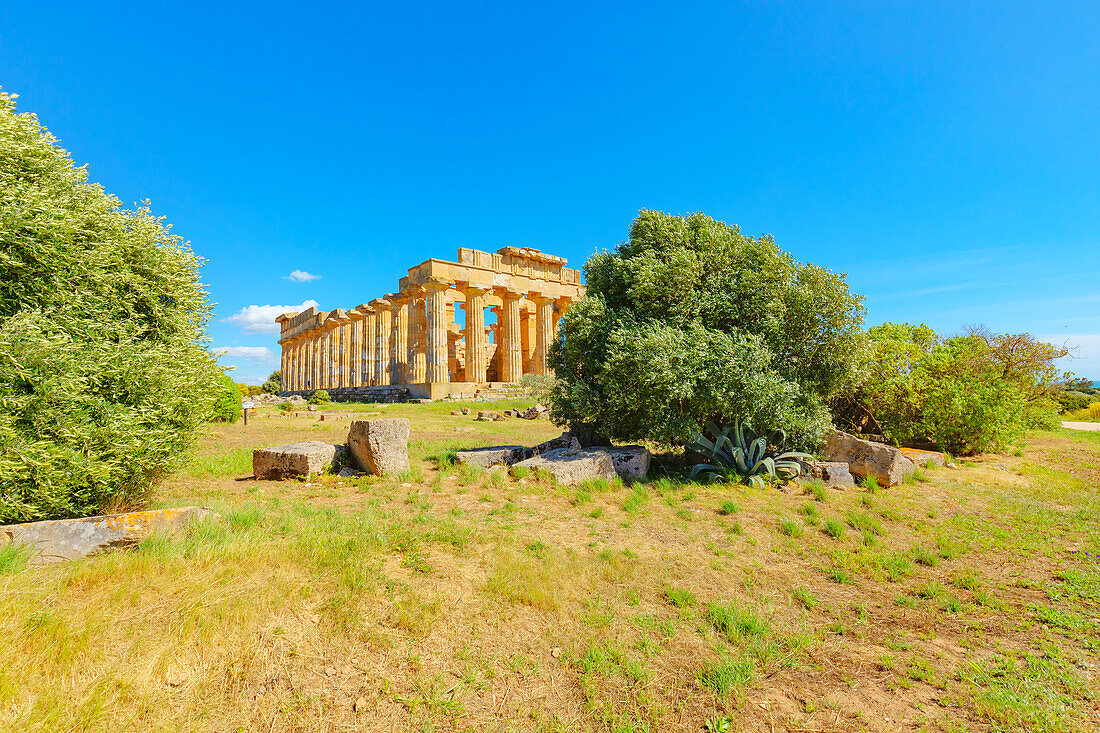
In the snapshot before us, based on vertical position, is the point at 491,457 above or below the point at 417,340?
below

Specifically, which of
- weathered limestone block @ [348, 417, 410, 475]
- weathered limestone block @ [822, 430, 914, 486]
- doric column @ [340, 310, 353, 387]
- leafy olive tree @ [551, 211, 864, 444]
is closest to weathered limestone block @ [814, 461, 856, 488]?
weathered limestone block @ [822, 430, 914, 486]

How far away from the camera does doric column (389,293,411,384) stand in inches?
1349

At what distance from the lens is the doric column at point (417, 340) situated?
1310 inches

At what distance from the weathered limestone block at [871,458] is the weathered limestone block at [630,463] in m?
3.96

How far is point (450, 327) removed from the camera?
41.2 meters

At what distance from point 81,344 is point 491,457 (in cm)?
666

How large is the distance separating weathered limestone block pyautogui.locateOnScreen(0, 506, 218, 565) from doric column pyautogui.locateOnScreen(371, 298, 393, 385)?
113 ft

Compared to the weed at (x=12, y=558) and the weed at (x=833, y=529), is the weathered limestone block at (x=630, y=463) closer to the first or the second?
the weed at (x=833, y=529)

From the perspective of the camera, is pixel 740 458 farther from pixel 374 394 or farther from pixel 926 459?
pixel 374 394

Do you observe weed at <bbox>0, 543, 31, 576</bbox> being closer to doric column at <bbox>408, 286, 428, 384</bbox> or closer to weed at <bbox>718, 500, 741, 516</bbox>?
weed at <bbox>718, 500, 741, 516</bbox>

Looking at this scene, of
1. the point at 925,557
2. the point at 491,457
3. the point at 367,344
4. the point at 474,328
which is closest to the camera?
the point at 925,557

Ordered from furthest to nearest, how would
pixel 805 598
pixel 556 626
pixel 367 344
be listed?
1. pixel 367 344
2. pixel 805 598
3. pixel 556 626

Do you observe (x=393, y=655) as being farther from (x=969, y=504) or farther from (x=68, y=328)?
(x=969, y=504)

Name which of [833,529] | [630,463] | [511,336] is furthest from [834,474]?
[511,336]
